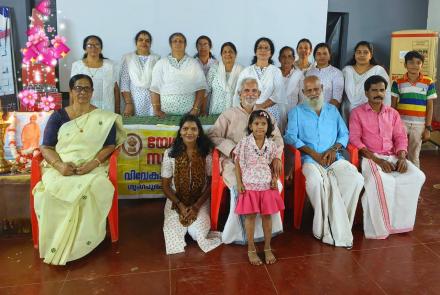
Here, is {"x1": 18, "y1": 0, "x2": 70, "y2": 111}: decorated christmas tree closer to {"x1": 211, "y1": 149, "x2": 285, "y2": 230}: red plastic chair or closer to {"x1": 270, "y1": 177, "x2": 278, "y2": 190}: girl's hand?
{"x1": 211, "y1": 149, "x2": 285, "y2": 230}: red plastic chair

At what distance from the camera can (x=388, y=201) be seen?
10.8 feet

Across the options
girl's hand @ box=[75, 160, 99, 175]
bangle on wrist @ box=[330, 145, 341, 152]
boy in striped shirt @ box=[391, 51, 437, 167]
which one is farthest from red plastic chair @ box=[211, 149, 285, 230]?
boy in striped shirt @ box=[391, 51, 437, 167]

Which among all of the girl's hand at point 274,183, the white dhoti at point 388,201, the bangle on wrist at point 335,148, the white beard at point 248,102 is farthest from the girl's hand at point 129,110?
the white dhoti at point 388,201

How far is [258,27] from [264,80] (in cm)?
196

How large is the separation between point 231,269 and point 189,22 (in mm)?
3728

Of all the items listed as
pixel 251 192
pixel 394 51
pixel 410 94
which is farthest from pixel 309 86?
pixel 394 51

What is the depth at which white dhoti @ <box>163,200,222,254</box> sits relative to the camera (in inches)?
119

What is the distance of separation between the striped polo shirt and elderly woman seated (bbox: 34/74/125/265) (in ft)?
9.43

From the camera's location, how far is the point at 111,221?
10.2 feet

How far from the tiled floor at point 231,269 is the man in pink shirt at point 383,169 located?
151mm

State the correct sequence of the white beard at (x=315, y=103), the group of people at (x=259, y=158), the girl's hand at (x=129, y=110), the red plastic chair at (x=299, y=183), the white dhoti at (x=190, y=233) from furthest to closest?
1. the girl's hand at (x=129, y=110)
2. the white beard at (x=315, y=103)
3. the red plastic chair at (x=299, y=183)
4. the white dhoti at (x=190, y=233)
5. the group of people at (x=259, y=158)

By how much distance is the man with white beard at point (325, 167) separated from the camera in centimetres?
317

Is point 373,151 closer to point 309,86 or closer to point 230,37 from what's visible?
point 309,86

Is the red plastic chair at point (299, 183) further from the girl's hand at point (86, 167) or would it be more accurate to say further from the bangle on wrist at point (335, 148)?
the girl's hand at point (86, 167)
